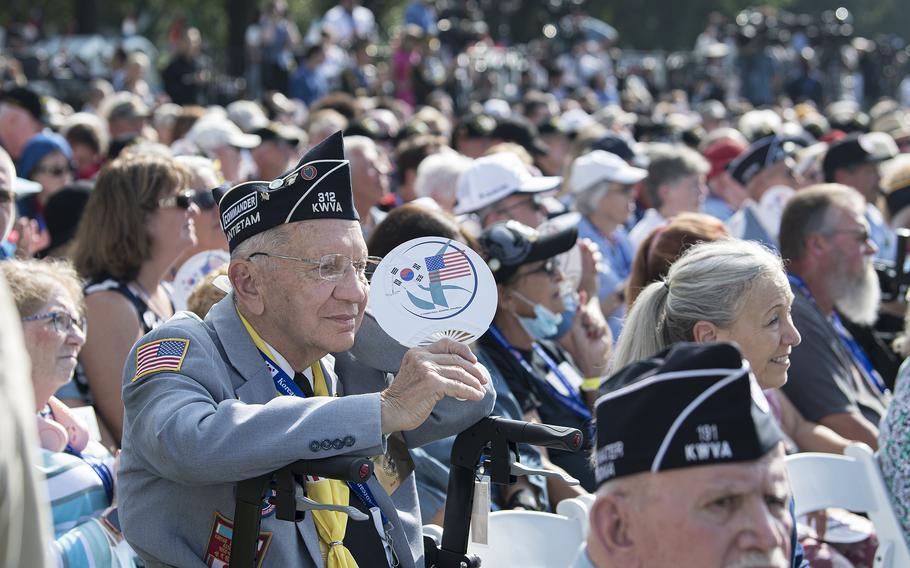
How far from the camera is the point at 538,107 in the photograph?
572 inches

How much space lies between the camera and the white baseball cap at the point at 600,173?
801cm

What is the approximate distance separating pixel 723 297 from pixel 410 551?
1.29 metres

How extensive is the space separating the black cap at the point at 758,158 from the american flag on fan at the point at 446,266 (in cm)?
664

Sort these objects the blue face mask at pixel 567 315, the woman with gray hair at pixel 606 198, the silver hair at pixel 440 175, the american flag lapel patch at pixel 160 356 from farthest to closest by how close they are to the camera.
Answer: the woman with gray hair at pixel 606 198 < the silver hair at pixel 440 175 < the blue face mask at pixel 567 315 < the american flag lapel patch at pixel 160 356

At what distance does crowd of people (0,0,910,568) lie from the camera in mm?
2133

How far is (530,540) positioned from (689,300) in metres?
0.86

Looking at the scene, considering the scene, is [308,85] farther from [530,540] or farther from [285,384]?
[285,384]

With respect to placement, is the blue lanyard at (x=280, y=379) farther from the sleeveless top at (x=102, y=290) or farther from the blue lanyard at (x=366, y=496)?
the sleeveless top at (x=102, y=290)

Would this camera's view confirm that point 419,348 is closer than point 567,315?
Yes

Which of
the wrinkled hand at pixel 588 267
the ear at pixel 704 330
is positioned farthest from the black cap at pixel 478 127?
A: the ear at pixel 704 330

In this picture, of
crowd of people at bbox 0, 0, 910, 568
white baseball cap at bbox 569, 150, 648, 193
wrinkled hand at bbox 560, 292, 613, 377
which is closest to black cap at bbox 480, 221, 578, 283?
crowd of people at bbox 0, 0, 910, 568

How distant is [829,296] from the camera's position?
579cm

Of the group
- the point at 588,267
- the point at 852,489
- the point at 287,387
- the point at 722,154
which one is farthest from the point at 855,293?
the point at 722,154

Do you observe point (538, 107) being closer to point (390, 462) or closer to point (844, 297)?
point (844, 297)
